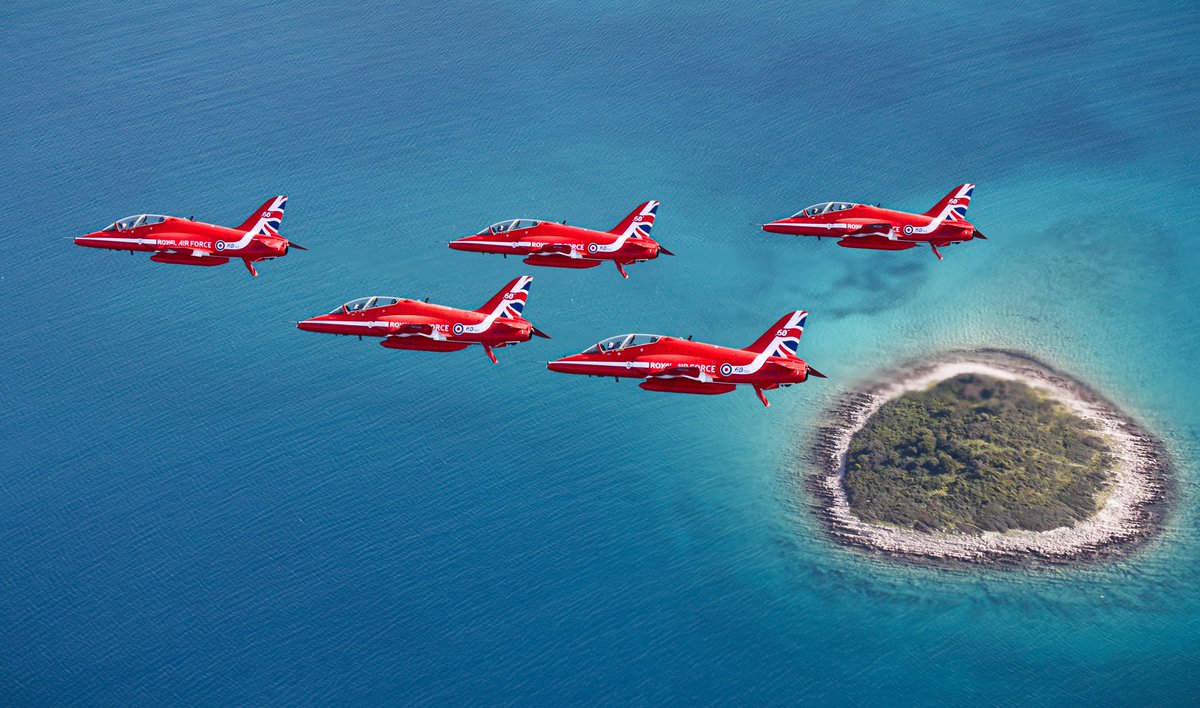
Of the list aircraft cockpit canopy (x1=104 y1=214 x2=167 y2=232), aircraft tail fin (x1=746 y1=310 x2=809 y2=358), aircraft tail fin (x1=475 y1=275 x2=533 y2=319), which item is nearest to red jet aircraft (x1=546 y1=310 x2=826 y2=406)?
aircraft tail fin (x1=746 y1=310 x2=809 y2=358)

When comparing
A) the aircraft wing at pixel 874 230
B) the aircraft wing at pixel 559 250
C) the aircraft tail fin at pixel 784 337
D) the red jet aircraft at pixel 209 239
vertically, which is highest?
the aircraft wing at pixel 874 230

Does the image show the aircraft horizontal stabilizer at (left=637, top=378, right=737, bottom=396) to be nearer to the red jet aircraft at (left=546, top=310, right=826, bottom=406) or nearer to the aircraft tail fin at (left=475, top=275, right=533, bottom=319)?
the red jet aircraft at (left=546, top=310, right=826, bottom=406)

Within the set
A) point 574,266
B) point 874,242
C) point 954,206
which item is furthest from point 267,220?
point 954,206

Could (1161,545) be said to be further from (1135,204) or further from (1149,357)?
(1135,204)

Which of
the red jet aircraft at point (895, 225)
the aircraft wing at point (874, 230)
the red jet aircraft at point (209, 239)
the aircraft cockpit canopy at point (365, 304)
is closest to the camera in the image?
the aircraft cockpit canopy at point (365, 304)

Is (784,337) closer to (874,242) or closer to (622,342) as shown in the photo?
(622,342)

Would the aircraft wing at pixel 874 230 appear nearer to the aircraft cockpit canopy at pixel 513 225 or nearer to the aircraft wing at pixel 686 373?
the aircraft wing at pixel 686 373

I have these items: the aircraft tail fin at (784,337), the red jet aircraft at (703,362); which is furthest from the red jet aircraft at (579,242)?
the aircraft tail fin at (784,337)
